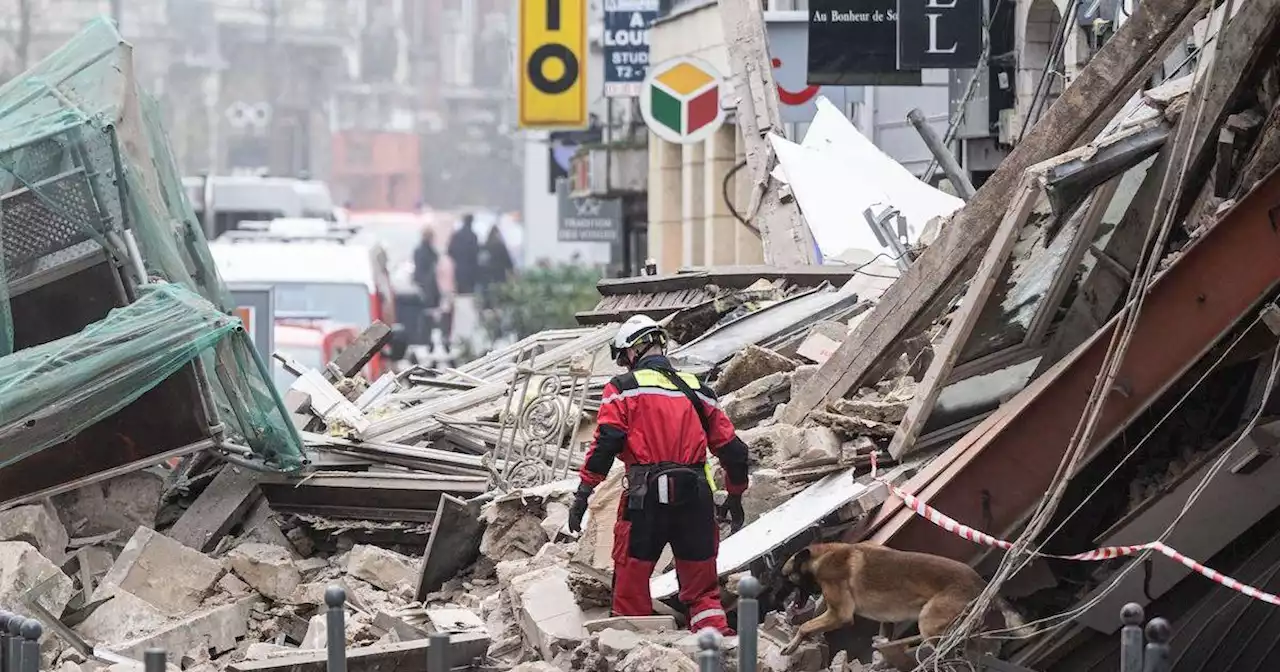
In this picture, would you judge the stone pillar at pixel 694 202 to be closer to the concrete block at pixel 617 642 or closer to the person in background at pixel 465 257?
the concrete block at pixel 617 642

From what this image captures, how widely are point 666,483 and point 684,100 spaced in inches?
555

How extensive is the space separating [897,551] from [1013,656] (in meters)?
0.69

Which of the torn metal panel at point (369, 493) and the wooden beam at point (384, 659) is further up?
the wooden beam at point (384, 659)

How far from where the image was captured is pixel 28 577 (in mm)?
11117

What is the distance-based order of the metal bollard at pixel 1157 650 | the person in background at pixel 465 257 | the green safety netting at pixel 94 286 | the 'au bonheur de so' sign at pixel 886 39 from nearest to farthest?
the metal bollard at pixel 1157 650 → the green safety netting at pixel 94 286 → the 'au bonheur de so' sign at pixel 886 39 → the person in background at pixel 465 257

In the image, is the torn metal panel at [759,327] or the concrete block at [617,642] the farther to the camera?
the torn metal panel at [759,327]

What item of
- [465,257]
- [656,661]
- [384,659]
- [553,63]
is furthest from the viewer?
[465,257]

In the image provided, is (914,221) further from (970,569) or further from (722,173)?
(722,173)

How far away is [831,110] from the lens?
20.5m

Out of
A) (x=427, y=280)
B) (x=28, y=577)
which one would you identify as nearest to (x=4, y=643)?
(x=28, y=577)

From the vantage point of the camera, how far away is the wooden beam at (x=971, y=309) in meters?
9.62

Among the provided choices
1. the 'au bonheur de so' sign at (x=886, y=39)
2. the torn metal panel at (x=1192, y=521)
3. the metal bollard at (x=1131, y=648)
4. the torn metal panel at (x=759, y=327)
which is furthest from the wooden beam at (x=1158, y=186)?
the 'au bonheur de so' sign at (x=886, y=39)

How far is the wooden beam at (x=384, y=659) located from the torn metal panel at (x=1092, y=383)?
183 centimetres

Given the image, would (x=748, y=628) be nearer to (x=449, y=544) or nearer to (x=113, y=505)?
(x=449, y=544)
